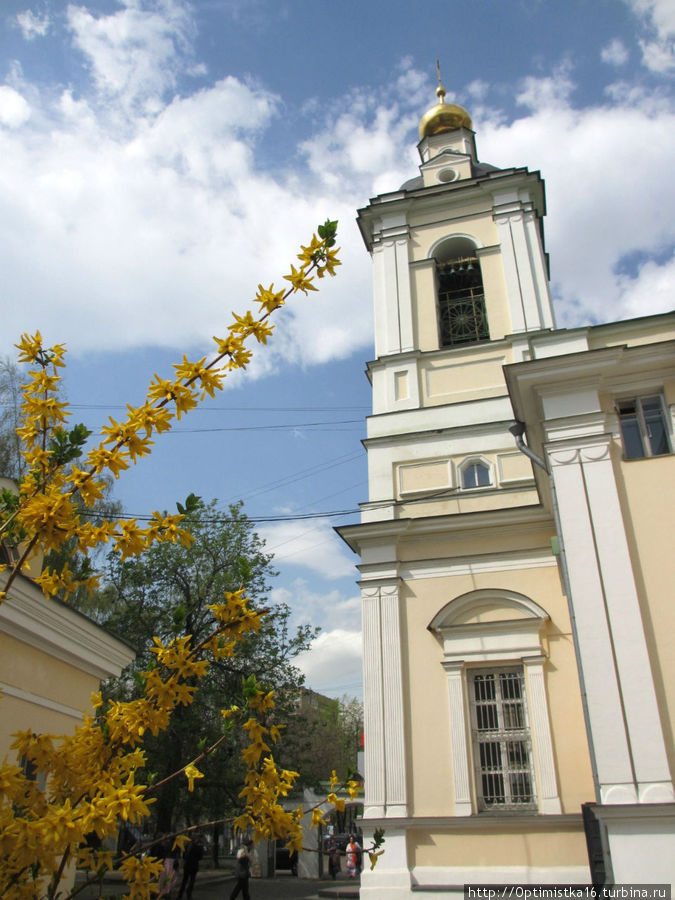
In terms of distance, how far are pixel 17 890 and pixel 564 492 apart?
7.13 metres

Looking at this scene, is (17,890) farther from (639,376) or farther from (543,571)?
(543,571)

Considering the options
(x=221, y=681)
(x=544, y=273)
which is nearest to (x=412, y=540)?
(x=544, y=273)

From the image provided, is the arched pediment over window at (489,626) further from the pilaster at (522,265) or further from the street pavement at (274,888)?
the pilaster at (522,265)

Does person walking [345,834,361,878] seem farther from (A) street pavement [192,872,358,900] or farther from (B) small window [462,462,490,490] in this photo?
(B) small window [462,462,490,490]

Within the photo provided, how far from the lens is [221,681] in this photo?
828 inches

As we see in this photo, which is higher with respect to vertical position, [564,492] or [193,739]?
[564,492]

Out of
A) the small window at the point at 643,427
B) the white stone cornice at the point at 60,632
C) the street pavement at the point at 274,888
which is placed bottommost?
the street pavement at the point at 274,888

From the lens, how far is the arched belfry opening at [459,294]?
15.1m

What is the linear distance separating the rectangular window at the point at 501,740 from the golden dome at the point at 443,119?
48.5 ft

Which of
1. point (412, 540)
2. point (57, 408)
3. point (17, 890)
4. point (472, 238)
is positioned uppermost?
point (472, 238)

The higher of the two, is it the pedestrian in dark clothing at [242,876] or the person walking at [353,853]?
the person walking at [353,853]

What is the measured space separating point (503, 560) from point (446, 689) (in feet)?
7.68

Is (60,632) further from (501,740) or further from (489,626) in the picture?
(501,740)

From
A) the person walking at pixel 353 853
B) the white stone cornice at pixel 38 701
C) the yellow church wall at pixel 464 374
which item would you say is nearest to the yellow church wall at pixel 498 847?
the person walking at pixel 353 853
